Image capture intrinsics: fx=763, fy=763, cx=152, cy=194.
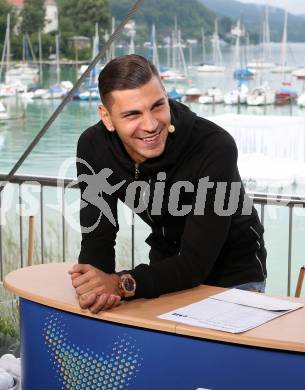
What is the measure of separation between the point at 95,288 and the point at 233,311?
295 mm

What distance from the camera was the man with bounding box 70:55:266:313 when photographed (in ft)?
5.43

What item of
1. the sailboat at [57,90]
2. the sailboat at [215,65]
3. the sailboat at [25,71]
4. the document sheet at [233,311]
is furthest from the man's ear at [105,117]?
the sailboat at [215,65]

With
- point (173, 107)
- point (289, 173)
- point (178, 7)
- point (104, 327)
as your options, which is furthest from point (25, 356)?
point (178, 7)

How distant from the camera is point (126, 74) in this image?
5.41ft

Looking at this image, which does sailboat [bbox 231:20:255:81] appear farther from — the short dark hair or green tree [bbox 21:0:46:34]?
the short dark hair

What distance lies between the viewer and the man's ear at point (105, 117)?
1743 mm

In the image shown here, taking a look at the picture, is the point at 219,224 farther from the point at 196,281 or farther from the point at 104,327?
the point at 104,327

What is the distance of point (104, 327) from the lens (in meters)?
1.59

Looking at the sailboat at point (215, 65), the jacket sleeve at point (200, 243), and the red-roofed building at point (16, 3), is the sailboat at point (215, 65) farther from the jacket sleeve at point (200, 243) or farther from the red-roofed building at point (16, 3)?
the jacket sleeve at point (200, 243)

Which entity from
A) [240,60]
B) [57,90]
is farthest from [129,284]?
[240,60]

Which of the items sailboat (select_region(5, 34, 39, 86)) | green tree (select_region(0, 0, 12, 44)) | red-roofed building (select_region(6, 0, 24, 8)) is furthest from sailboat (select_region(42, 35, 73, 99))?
red-roofed building (select_region(6, 0, 24, 8))

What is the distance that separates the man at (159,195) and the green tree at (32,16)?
Result: 60.1 ft

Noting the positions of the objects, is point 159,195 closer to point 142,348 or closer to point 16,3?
point 142,348

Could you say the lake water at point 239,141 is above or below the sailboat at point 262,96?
below
